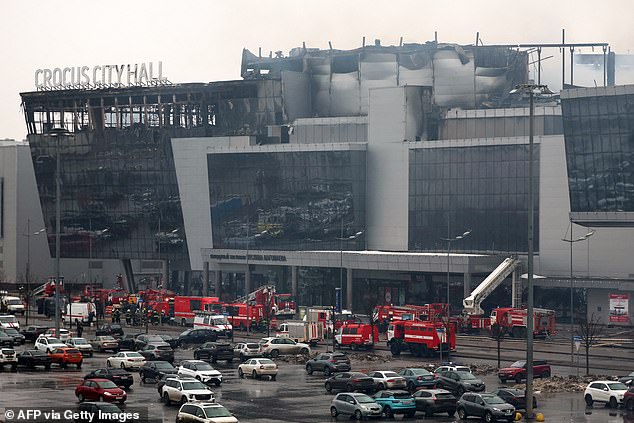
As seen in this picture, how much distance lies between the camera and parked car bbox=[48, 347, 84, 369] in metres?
84.2

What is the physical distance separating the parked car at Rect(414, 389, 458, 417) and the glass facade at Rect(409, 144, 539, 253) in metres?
74.4

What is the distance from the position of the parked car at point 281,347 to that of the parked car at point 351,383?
21678 millimetres

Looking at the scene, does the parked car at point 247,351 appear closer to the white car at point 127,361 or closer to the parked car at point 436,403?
the white car at point 127,361

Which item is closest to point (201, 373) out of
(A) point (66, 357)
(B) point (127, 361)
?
(B) point (127, 361)

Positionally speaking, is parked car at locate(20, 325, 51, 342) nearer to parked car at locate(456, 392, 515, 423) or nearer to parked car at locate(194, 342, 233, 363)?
parked car at locate(194, 342, 233, 363)

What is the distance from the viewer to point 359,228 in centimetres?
15188

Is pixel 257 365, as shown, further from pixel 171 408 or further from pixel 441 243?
pixel 441 243

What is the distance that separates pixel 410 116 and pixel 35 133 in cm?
5972

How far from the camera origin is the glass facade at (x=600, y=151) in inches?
4466

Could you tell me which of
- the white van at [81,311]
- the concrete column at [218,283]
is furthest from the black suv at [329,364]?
the concrete column at [218,283]

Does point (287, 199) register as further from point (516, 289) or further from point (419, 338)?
point (419, 338)

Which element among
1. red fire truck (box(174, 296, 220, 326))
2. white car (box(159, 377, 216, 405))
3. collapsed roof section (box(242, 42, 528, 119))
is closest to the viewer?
white car (box(159, 377, 216, 405))

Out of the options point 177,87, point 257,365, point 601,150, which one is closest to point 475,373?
point 257,365

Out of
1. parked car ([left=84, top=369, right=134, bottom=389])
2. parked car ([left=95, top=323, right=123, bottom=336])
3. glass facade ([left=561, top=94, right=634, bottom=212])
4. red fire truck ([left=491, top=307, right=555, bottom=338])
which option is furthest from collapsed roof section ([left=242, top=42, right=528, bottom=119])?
parked car ([left=84, top=369, right=134, bottom=389])
